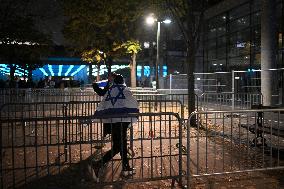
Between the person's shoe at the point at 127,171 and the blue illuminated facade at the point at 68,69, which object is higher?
the blue illuminated facade at the point at 68,69

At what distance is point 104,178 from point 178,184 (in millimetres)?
1408

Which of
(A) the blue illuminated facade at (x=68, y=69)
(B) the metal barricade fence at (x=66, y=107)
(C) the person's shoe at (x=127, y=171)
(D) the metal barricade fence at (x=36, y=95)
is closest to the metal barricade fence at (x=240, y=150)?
(C) the person's shoe at (x=127, y=171)

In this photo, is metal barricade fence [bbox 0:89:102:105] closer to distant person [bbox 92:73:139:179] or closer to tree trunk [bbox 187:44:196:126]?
tree trunk [bbox 187:44:196:126]

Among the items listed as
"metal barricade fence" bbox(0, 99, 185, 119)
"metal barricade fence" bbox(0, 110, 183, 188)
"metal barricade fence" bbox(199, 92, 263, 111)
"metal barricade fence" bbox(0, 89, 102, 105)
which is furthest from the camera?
"metal barricade fence" bbox(0, 89, 102, 105)

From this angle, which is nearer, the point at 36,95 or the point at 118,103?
the point at 118,103

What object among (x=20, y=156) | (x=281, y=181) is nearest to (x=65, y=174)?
(x=20, y=156)

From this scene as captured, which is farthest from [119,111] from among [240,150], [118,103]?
[240,150]

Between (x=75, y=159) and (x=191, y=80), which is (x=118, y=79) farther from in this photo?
(x=191, y=80)

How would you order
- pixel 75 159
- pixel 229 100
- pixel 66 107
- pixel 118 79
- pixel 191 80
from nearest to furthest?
pixel 118 79
pixel 75 159
pixel 66 107
pixel 191 80
pixel 229 100

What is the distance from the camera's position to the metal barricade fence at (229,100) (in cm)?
1485

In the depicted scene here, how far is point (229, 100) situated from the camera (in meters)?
16.1

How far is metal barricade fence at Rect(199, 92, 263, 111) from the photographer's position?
14849 millimetres

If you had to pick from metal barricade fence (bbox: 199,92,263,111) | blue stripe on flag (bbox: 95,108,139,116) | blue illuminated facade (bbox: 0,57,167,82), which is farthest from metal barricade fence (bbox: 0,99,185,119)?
blue illuminated facade (bbox: 0,57,167,82)

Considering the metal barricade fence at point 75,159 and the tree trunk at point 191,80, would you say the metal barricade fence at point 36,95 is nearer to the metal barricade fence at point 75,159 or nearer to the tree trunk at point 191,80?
the tree trunk at point 191,80
